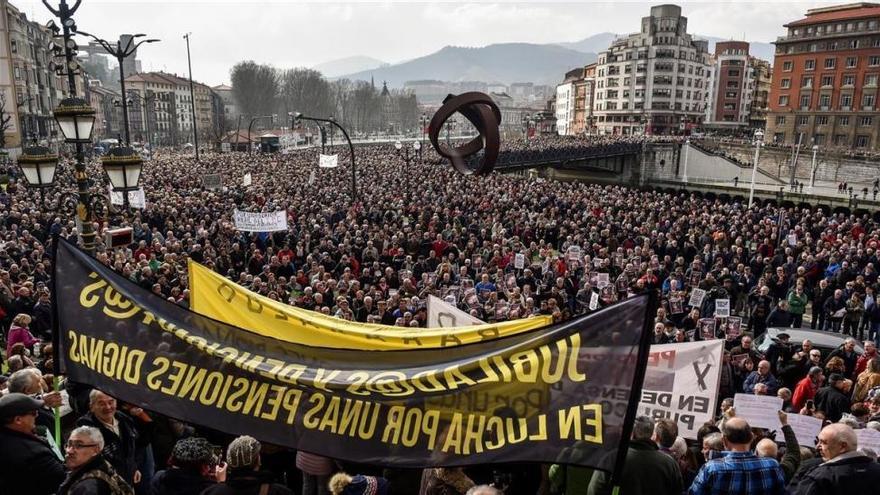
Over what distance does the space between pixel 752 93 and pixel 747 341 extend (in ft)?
414

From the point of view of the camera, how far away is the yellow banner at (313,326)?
491 cm

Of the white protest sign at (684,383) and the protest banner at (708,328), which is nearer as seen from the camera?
the white protest sign at (684,383)

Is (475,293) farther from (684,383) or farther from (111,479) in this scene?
(111,479)

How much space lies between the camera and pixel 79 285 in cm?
445

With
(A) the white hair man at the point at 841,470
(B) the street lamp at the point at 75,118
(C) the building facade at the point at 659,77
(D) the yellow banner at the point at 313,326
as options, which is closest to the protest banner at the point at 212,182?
(B) the street lamp at the point at 75,118

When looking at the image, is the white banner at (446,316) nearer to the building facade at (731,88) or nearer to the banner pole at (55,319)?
the banner pole at (55,319)

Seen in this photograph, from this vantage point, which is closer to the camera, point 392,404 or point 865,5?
point 392,404

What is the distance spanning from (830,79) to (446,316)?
82455mm

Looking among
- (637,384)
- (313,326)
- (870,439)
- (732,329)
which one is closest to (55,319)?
(313,326)

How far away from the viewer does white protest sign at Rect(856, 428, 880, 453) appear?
562cm

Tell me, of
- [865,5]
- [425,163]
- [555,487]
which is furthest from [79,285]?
[865,5]

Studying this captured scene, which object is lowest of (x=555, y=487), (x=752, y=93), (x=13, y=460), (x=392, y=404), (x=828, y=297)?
(x=828, y=297)

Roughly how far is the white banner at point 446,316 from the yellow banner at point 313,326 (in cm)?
236

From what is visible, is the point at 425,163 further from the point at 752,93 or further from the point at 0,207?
the point at 752,93
